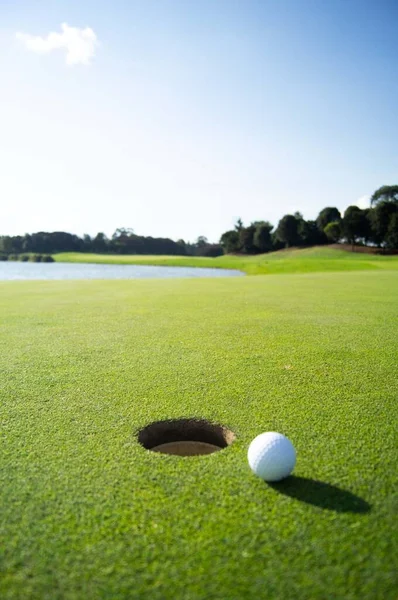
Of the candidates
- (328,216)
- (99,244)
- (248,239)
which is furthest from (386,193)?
(99,244)

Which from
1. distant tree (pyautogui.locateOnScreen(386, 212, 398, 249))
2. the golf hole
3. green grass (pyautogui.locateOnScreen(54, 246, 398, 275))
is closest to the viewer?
the golf hole

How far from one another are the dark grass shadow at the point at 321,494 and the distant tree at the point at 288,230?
225 feet

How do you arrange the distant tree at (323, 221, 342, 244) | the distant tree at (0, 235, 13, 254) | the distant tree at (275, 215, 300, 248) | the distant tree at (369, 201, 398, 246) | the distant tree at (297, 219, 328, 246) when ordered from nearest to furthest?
1. the distant tree at (369, 201, 398, 246)
2. the distant tree at (323, 221, 342, 244)
3. the distant tree at (297, 219, 328, 246)
4. the distant tree at (275, 215, 300, 248)
5. the distant tree at (0, 235, 13, 254)

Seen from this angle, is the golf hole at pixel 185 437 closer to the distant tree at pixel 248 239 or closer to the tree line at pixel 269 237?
the tree line at pixel 269 237

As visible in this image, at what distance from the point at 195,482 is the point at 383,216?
2293 inches

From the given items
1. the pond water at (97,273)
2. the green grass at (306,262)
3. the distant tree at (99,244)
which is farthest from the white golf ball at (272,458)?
the distant tree at (99,244)

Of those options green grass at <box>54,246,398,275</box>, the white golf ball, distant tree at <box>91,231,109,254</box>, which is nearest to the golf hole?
the white golf ball

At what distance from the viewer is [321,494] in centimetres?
178

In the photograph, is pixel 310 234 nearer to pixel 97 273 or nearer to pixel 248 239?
pixel 248 239

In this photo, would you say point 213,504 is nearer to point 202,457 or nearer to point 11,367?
point 202,457

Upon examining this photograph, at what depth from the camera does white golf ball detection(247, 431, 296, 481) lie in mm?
1846

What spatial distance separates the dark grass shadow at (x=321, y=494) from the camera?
1.70 m

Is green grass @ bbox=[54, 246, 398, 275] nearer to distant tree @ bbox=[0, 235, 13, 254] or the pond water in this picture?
the pond water

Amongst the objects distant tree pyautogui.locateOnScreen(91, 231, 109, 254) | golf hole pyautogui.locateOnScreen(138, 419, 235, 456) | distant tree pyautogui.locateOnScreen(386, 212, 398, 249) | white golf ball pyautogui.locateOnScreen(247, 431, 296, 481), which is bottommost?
golf hole pyautogui.locateOnScreen(138, 419, 235, 456)
